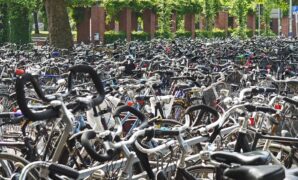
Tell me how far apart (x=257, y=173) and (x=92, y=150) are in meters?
1.04

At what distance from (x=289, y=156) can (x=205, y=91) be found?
10.3 feet

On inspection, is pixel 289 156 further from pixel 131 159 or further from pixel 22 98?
pixel 22 98

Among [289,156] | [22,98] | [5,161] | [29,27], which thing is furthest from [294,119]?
[29,27]

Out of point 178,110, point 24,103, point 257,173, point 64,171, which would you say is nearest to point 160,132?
point 64,171

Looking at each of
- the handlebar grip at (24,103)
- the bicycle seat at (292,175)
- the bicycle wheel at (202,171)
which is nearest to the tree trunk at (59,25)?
the bicycle wheel at (202,171)

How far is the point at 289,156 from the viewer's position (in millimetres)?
4930

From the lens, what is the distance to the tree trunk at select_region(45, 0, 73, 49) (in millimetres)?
17141

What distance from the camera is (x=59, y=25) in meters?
17.2

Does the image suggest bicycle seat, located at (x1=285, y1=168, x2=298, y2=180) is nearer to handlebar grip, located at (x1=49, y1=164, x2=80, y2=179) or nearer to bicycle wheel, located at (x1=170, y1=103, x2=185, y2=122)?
handlebar grip, located at (x1=49, y1=164, x2=80, y2=179)

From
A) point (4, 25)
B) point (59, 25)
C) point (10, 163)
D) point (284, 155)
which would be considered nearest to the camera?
point (10, 163)

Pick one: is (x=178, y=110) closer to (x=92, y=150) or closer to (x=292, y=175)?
(x=92, y=150)

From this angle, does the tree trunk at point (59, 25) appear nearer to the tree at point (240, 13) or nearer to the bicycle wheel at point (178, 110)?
the bicycle wheel at point (178, 110)

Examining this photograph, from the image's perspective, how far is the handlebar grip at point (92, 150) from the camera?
3.32m

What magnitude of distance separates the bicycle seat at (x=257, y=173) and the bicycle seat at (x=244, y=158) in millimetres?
250
